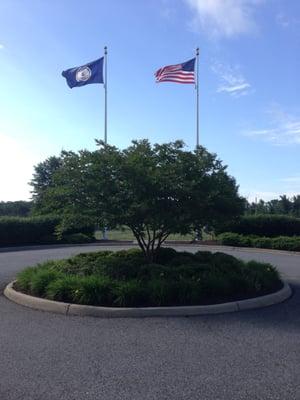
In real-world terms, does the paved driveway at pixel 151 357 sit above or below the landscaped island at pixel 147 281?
below

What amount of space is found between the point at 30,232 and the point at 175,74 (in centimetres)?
1115

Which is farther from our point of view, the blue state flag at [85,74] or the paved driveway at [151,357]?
the blue state flag at [85,74]

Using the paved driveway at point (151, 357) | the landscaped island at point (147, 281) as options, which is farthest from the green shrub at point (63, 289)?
the paved driveway at point (151, 357)

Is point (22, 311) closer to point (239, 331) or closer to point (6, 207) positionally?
point (239, 331)

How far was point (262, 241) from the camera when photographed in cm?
2289

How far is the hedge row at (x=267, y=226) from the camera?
26609mm

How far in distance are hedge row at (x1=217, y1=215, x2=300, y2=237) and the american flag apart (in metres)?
7.94

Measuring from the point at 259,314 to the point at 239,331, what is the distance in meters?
1.19

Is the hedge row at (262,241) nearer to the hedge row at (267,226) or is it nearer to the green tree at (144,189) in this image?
the hedge row at (267,226)

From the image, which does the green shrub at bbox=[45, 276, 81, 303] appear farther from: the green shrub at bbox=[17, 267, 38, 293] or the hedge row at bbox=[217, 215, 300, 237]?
the hedge row at bbox=[217, 215, 300, 237]

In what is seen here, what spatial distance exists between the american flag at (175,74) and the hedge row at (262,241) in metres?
8.38

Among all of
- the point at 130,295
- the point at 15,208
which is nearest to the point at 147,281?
the point at 130,295

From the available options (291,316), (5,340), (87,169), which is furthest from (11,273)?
(291,316)

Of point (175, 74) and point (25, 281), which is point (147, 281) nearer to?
point (25, 281)
